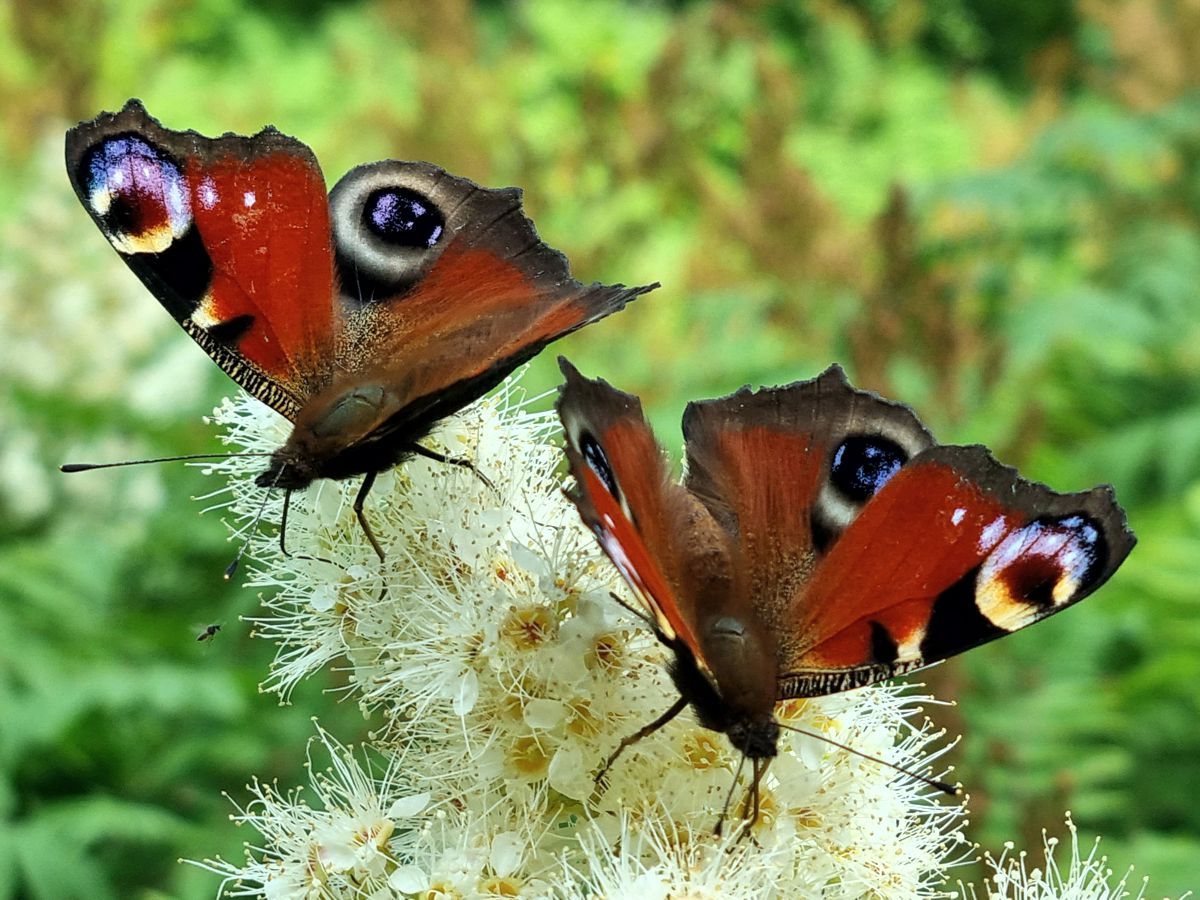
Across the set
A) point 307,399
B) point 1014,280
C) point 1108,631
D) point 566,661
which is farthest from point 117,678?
point 1014,280

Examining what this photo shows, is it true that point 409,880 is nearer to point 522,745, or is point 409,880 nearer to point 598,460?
point 522,745

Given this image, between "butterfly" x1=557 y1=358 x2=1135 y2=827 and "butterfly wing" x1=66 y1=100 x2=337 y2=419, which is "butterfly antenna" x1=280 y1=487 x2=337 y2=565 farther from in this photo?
"butterfly" x1=557 y1=358 x2=1135 y2=827

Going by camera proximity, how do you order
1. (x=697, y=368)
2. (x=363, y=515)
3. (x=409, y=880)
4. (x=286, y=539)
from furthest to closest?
(x=697, y=368)
(x=286, y=539)
(x=363, y=515)
(x=409, y=880)

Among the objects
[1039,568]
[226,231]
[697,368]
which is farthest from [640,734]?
[697,368]

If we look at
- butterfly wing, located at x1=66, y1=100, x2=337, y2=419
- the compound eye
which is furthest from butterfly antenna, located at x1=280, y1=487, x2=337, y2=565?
the compound eye

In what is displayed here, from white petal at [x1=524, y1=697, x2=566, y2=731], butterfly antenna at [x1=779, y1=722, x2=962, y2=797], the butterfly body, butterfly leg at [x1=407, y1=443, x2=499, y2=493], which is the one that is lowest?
white petal at [x1=524, y1=697, x2=566, y2=731]

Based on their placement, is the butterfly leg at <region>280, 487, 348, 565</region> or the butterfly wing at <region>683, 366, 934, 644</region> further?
the butterfly leg at <region>280, 487, 348, 565</region>

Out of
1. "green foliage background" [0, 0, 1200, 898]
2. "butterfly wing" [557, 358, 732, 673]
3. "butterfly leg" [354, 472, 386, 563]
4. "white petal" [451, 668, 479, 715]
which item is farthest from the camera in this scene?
"green foliage background" [0, 0, 1200, 898]
